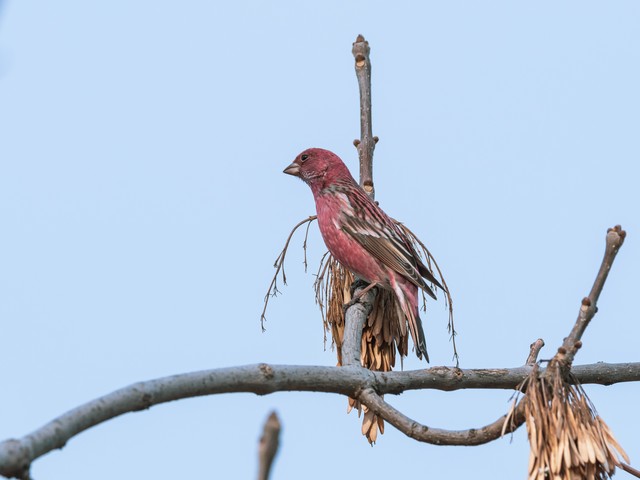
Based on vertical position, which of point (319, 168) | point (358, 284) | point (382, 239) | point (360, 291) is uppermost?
point (319, 168)

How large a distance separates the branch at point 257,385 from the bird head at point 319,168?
207 inches

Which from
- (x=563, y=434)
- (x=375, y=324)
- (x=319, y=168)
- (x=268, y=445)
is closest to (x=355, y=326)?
(x=375, y=324)

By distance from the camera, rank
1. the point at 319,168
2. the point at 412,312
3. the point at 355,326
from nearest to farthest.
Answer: the point at 355,326
the point at 412,312
the point at 319,168

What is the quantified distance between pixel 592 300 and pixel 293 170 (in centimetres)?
696

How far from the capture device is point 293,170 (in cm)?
1099

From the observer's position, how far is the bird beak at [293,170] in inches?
432

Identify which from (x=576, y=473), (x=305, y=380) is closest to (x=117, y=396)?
(x=305, y=380)

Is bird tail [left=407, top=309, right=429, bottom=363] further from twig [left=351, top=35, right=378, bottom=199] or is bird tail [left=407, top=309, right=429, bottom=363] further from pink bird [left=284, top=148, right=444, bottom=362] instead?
twig [left=351, top=35, right=378, bottom=199]

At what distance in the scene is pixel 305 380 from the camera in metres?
4.73

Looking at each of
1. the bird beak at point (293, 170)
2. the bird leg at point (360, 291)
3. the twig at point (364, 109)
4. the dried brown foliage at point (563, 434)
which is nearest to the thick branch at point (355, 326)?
the bird leg at point (360, 291)

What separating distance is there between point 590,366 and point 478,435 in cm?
172

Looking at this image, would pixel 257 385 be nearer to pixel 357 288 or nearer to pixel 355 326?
pixel 355 326

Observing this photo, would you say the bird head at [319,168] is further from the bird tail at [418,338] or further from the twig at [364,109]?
the bird tail at [418,338]

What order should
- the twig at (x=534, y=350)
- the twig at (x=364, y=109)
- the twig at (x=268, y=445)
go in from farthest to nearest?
1. the twig at (x=364, y=109)
2. the twig at (x=534, y=350)
3. the twig at (x=268, y=445)
